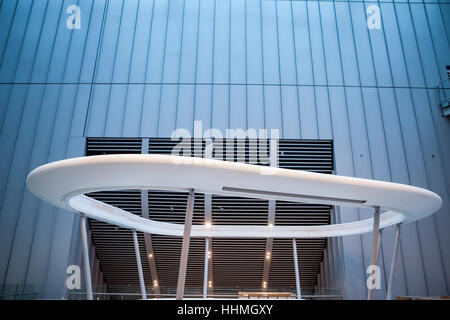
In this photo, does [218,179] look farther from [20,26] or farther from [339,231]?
[20,26]

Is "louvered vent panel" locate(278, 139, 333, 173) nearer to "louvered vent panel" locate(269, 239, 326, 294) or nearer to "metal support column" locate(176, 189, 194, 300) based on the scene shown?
"louvered vent panel" locate(269, 239, 326, 294)

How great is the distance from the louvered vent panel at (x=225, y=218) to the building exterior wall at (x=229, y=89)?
0.67 m

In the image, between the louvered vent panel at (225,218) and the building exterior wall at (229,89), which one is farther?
the louvered vent panel at (225,218)

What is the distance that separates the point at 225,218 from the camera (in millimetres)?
13062

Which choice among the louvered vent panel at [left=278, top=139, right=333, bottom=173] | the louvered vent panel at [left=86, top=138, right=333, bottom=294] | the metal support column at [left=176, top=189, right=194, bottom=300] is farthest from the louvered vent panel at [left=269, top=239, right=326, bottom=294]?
the metal support column at [left=176, top=189, right=194, bottom=300]

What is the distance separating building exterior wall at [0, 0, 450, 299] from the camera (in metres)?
11.8

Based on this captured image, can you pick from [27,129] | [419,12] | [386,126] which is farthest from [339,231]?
[27,129]

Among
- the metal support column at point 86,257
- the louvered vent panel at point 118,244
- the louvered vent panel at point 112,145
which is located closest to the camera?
the metal support column at point 86,257

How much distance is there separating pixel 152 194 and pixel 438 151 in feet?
39.2

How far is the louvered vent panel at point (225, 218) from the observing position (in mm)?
12445

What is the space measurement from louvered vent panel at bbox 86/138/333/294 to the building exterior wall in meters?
0.67

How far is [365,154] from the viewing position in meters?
12.6

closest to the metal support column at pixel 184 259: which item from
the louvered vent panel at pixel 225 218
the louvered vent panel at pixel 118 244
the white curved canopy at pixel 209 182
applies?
the white curved canopy at pixel 209 182

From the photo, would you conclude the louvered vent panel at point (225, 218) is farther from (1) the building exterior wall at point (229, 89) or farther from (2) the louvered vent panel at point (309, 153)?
(1) the building exterior wall at point (229, 89)
